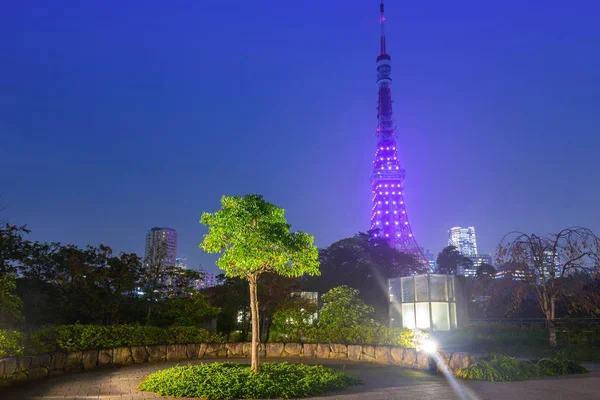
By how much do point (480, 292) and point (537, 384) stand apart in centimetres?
986

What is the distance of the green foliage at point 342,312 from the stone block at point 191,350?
466 centimetres

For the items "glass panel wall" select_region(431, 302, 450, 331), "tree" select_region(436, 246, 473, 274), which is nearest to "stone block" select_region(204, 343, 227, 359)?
"glass panel wall" select_region(431, 302, 450, 331)

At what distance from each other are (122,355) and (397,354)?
827 cm

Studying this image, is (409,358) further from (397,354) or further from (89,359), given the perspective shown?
(89,359)

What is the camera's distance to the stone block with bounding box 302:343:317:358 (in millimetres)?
15604

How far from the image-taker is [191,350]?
15391 mm

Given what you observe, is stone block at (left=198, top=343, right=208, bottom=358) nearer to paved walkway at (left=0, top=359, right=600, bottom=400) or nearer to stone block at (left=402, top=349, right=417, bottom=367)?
paved walkway at (left=0, top=359, right=600, bottom=400)

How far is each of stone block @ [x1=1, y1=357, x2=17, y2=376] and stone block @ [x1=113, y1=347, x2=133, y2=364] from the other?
3.54 m

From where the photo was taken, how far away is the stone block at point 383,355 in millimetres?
13709

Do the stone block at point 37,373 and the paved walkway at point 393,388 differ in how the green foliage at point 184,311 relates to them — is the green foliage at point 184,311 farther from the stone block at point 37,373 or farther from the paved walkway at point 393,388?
the stone block at point 37,373

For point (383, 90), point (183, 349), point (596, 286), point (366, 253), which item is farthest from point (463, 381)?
point (383, 90)

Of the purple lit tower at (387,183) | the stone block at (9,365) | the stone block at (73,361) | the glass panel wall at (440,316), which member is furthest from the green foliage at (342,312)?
the purple lit tower at (387,183)

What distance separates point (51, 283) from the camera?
1888cm

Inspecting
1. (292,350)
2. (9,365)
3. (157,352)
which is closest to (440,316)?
(292,350)
